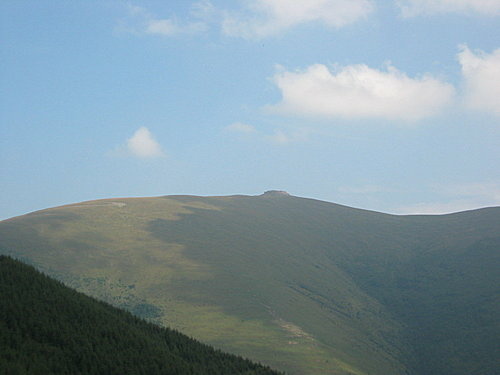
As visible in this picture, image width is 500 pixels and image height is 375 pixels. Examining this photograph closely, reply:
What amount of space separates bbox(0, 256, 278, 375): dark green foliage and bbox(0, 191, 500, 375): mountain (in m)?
27.5

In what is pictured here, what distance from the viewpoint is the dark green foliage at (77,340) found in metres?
17.7

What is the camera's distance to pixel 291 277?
83.4 m

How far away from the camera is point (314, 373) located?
48625 millimetres

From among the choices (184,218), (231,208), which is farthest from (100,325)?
(231,208)

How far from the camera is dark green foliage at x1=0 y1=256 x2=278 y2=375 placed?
57.9ft

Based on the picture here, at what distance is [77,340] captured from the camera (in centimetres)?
1966

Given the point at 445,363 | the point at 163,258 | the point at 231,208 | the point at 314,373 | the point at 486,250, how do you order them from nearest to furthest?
the point at 314,373 → the point at 445,363 → the point at 163,258 → the point at 486,250 → the point at 231,208

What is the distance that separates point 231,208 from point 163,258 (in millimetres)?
46768

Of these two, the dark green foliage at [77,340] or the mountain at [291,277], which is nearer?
the dark green foliage at [77,340]

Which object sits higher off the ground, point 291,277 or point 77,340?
point 77,340

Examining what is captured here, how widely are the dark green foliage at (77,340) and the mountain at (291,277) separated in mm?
27494

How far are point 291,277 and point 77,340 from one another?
66045 mm

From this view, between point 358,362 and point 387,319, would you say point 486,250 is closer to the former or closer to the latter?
point 387,319

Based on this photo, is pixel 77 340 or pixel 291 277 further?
pixel 291 277
